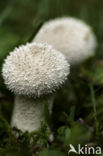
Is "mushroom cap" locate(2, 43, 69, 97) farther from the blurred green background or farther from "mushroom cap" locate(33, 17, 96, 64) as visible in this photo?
"mushroom cap" locate(33, 17, 96, 64)

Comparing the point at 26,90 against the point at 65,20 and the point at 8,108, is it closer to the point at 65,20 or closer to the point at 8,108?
the point at 8,108

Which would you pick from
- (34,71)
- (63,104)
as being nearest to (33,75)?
(34,71)

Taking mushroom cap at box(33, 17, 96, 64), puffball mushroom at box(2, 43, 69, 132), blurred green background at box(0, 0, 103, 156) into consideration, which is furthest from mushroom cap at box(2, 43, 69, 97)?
mushroom cap at box(33, 17, 96, 64)

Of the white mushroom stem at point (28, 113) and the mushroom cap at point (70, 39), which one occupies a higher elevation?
the mushroom cap at point (70, 39)

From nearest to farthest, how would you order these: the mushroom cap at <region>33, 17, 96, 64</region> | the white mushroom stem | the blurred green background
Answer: the blurred green background, the white mushroom stem, the mushroom cap at <region>33, 17, 96, 64</region>

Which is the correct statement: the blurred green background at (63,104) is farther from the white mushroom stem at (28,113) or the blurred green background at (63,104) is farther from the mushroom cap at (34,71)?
the mushroom cap at (34,71)

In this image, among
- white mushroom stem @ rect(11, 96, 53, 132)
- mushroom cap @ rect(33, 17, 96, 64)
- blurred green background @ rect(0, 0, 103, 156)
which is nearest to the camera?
blurred green background @ rect(0, 0, 103, 156)

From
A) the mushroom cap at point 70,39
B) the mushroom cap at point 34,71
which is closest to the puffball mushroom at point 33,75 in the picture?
the mushroom cap at point 34,71

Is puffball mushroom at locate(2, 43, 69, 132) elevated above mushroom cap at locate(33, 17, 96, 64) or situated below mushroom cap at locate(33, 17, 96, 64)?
below
